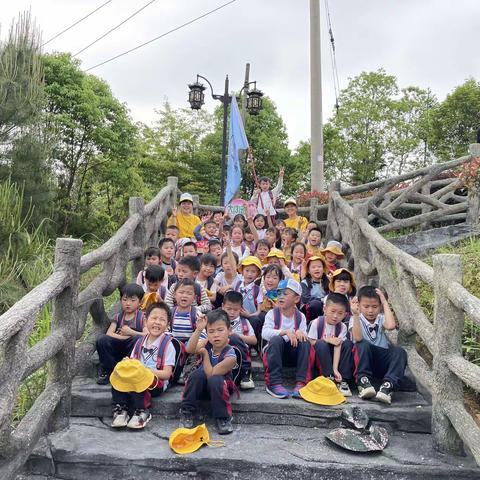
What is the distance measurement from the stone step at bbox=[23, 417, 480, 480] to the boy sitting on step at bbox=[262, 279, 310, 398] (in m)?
0.64

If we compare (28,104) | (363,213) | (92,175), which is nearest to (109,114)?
(92,175)

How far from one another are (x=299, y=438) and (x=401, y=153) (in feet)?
57.3

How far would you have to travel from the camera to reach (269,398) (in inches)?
142

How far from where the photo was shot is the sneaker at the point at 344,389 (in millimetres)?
3617

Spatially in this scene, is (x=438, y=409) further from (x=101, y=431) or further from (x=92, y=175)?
(x=92, y=175)

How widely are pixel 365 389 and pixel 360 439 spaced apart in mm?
487

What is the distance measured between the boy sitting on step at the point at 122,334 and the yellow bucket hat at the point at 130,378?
1.48 ft

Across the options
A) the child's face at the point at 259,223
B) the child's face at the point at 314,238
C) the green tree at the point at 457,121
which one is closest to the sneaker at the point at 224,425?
the child's face at the point at 314,238

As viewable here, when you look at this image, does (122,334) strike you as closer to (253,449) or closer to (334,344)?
(253,449)

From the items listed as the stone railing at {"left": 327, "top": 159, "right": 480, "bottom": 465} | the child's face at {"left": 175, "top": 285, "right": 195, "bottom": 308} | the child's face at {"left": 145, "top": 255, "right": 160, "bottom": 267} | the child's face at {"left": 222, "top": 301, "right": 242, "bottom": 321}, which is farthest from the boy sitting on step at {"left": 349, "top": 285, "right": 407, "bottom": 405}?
the child's face at {"left": 145, "top": 255, "right": 160, "bottom": 267}

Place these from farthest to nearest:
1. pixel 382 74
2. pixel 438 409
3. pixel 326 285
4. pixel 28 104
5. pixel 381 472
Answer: pixel 382 74
pixel 28 104
pixel 326 285
pixel 438 409
pixel 381 472

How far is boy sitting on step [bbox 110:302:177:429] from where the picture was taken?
3.33m

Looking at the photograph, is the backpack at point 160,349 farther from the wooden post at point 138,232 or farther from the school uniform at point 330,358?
the wooden post at point 138,232

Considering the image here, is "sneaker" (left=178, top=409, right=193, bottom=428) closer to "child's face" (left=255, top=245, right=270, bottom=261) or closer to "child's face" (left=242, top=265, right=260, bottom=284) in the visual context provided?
"child's face" (left=242, top=265, right=260, bottom=284)
